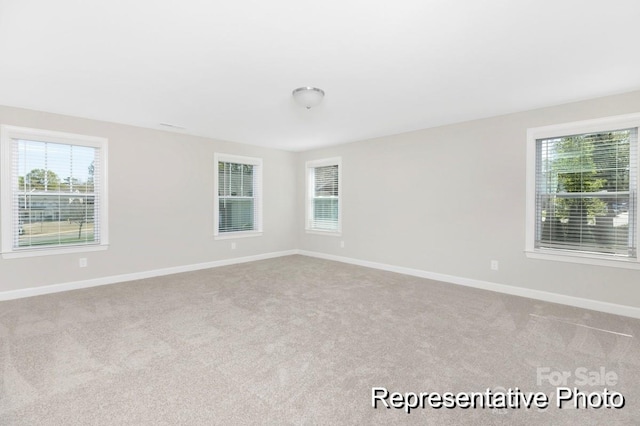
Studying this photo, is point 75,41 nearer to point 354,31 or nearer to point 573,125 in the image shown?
point 354,31

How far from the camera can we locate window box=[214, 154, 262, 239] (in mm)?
5742

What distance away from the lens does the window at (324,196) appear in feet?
20.4

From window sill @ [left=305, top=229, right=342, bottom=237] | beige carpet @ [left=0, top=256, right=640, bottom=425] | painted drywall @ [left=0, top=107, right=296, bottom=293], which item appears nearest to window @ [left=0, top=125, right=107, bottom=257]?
painted drywall @ [left=0, top=107, right=296, bottom=293]

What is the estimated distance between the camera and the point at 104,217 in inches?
171

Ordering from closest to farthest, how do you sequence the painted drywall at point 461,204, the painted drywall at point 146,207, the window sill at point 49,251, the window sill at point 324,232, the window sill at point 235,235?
the painted drywall at point 461,204 → the window sill at point 49,251 → the painted drywall at point 146,207 → the window sill at point 235,235 → the window sill at point 324,232

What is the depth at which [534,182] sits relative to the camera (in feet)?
12.4

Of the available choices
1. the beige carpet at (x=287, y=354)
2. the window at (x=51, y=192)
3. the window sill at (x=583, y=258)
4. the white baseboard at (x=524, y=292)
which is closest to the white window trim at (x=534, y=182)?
the window sill at (x=583, y=258)

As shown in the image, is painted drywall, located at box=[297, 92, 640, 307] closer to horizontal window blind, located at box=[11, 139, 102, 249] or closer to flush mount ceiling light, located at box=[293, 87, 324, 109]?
flush mount ceiling light, located at box=[293, 87, 324, 109]

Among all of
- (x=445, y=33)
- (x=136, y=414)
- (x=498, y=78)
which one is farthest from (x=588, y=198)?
(x=136, y=414)

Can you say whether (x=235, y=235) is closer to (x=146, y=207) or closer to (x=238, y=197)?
(x=238, y=197)

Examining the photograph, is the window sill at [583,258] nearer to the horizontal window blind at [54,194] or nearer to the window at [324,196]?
the window at [324,196]

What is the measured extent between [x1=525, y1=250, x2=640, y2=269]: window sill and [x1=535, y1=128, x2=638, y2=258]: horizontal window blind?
93 mm

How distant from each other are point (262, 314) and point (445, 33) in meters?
3.01

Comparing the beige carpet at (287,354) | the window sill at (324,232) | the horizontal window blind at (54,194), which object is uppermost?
the horizontal window blind at (54,194)
